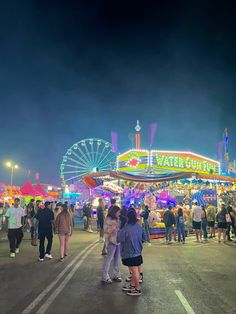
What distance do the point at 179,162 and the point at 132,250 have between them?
81.5 feet

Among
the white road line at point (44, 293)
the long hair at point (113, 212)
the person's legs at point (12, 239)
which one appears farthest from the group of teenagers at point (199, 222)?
the long hair at point (113, 212)

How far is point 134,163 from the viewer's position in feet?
97.0

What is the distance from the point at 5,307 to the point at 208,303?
3518 millimetres

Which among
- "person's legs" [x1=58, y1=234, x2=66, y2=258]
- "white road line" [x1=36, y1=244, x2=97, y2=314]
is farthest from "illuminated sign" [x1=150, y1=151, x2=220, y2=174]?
"white road line" [x1=36, y1=244, x2=97, y2=314]

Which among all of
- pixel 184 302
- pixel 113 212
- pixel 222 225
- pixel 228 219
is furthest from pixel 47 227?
pixel 228 219

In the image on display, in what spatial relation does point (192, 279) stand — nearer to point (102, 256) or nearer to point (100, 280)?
point (100, 280)

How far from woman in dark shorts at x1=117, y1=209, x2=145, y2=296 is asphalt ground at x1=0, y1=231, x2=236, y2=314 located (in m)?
0.24

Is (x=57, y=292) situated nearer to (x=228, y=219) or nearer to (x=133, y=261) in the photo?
(x=133, y=261)

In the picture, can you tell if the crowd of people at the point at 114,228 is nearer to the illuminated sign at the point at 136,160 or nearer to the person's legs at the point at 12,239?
the person's legs at the point at 12,239

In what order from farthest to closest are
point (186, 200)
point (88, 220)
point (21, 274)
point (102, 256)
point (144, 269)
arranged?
point (186, 200), point (88, 220), point (102, 256), point (144, 269), point (21, 274)

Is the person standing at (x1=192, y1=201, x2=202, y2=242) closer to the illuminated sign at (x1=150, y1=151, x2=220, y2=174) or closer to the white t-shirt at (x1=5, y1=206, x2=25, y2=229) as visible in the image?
the white t-shirt at (x1=5, y1=206, x2=25, y2=229)

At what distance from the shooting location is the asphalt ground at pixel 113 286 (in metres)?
5.76

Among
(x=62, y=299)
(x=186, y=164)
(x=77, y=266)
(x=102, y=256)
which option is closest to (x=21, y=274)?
(x=77, y=266)

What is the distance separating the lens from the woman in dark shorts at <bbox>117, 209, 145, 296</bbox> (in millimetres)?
6605
